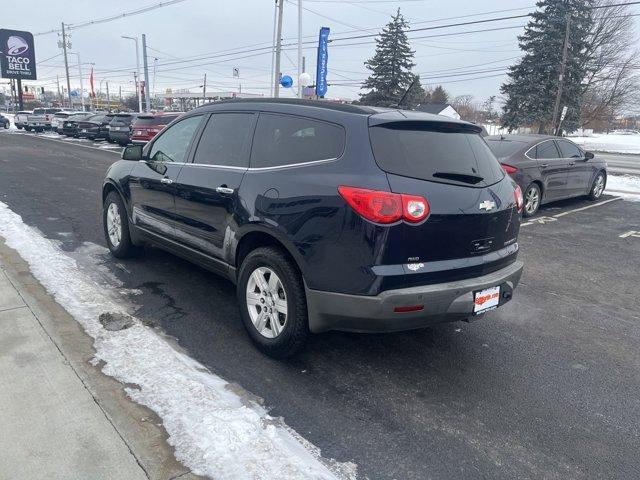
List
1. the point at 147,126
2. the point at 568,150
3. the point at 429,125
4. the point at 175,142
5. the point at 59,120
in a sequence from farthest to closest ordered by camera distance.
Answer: the point at 59,120
the point at 147,126
the point at 568,150
the point at 175,142
the point at 429,125

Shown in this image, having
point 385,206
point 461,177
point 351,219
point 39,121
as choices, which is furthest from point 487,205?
point 39,121

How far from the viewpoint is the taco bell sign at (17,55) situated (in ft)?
159

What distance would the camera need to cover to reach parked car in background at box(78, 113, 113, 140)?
26.7 metres

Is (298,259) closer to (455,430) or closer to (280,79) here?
(455,430)

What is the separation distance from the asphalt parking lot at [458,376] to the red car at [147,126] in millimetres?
14438

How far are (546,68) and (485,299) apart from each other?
37094mm

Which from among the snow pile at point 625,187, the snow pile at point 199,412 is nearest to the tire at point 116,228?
the snow pile at point 199,412

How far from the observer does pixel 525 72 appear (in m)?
36.2

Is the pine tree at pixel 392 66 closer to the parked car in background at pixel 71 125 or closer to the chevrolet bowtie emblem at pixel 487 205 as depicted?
the parked car in background at pixel 71 125

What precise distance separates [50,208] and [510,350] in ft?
25.6

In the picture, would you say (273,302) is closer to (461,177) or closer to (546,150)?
(461,177)

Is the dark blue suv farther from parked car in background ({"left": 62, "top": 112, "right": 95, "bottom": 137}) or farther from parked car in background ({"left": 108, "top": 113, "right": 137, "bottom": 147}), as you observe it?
parked car in background ({"left": 62, "top": 112, "right": 95, "bottom": 137})

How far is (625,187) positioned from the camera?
13.7 m

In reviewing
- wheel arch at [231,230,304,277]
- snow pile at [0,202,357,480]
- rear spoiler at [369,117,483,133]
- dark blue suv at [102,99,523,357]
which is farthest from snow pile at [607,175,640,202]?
snow pile at [0,202,357,480]
